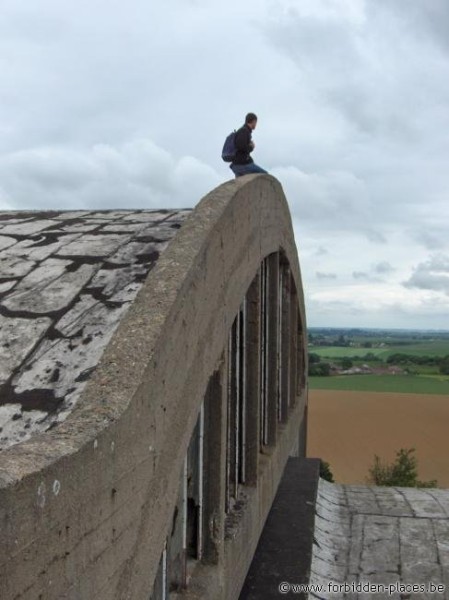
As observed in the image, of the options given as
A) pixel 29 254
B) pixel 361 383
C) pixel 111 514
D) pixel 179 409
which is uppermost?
pixel 29 254

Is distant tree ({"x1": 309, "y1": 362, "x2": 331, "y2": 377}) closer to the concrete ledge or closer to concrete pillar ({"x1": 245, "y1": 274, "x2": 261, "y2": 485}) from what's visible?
the concrete ledge

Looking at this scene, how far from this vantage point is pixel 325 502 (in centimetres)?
873

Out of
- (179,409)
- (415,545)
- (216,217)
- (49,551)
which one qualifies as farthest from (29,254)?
(415,545)

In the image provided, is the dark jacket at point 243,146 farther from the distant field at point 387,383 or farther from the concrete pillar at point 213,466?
the distant field at point 387,383

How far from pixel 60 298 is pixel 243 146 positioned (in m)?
4.02

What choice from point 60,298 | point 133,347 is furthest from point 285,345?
point 133,347

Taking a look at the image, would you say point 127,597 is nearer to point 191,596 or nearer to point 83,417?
point 83,417

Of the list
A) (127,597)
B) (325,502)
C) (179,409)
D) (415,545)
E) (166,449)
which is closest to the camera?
(127,597)

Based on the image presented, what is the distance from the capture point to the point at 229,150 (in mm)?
7133

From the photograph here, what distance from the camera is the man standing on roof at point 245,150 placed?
23.2 ft

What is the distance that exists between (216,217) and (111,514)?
2167 mm

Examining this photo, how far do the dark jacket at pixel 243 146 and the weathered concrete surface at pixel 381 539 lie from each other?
4.43 metres

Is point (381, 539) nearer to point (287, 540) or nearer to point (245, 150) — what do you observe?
point (287, 540)

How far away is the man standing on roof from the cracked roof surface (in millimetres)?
2082
